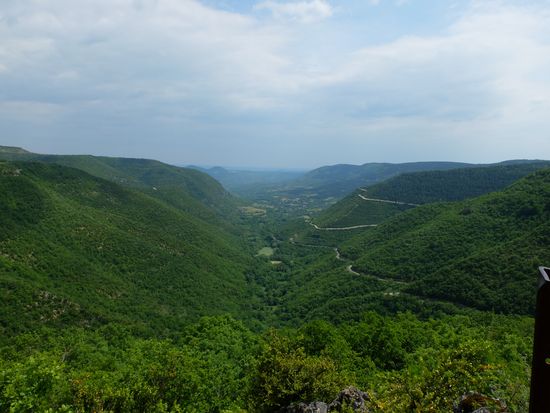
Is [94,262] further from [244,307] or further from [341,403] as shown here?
[341,403]

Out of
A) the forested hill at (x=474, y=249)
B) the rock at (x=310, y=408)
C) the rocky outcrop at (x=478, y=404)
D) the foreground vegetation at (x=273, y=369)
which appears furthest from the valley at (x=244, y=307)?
the rock at (x=310, y=408)

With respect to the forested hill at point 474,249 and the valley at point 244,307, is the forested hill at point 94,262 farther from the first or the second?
the forested hill at point 474,249

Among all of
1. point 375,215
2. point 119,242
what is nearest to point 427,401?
point 119,242

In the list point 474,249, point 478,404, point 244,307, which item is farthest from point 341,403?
point 244,307

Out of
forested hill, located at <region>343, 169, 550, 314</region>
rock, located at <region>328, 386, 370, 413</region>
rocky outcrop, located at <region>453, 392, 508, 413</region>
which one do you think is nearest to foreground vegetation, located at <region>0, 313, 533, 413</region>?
rocky outcrop, located at <region>453, 392, 508, 413</region>

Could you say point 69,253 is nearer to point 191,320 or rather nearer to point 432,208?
point 191,320
